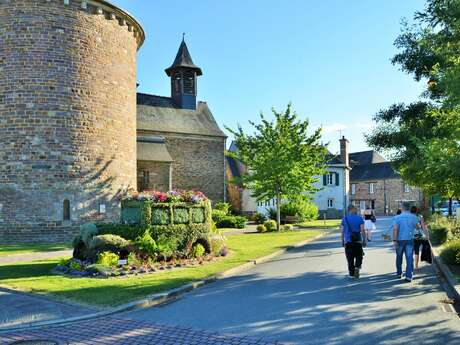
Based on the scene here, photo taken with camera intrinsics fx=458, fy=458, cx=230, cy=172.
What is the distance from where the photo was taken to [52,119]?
19.6 m

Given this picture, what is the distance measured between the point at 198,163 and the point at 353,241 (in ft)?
86.3

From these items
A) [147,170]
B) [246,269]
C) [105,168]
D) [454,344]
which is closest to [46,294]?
[246,269]

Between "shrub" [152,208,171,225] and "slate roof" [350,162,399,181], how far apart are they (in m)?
51.8

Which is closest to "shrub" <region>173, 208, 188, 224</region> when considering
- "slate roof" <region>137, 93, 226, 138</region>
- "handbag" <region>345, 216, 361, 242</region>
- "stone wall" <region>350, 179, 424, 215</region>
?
"handbag" <region>345, 216, 361, 242</region>

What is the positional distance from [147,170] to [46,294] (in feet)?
68.6

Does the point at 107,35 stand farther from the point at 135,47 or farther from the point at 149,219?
the point at 149,219

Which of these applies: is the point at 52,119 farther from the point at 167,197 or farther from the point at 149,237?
the point at 149,237

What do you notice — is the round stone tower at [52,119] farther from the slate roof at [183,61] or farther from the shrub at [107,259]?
the slate roof at [183,61]

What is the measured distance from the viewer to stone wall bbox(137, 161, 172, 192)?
95.6ft

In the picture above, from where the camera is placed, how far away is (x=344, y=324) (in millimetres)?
6449

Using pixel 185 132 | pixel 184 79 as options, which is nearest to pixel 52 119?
pixel 185 132

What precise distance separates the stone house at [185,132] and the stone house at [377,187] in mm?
29598

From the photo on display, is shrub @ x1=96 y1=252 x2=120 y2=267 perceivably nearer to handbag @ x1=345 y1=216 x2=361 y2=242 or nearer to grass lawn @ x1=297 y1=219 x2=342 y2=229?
handbag @ x1=345 y1=216 x2=361 y2=242

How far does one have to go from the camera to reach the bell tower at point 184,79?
1502 inches
